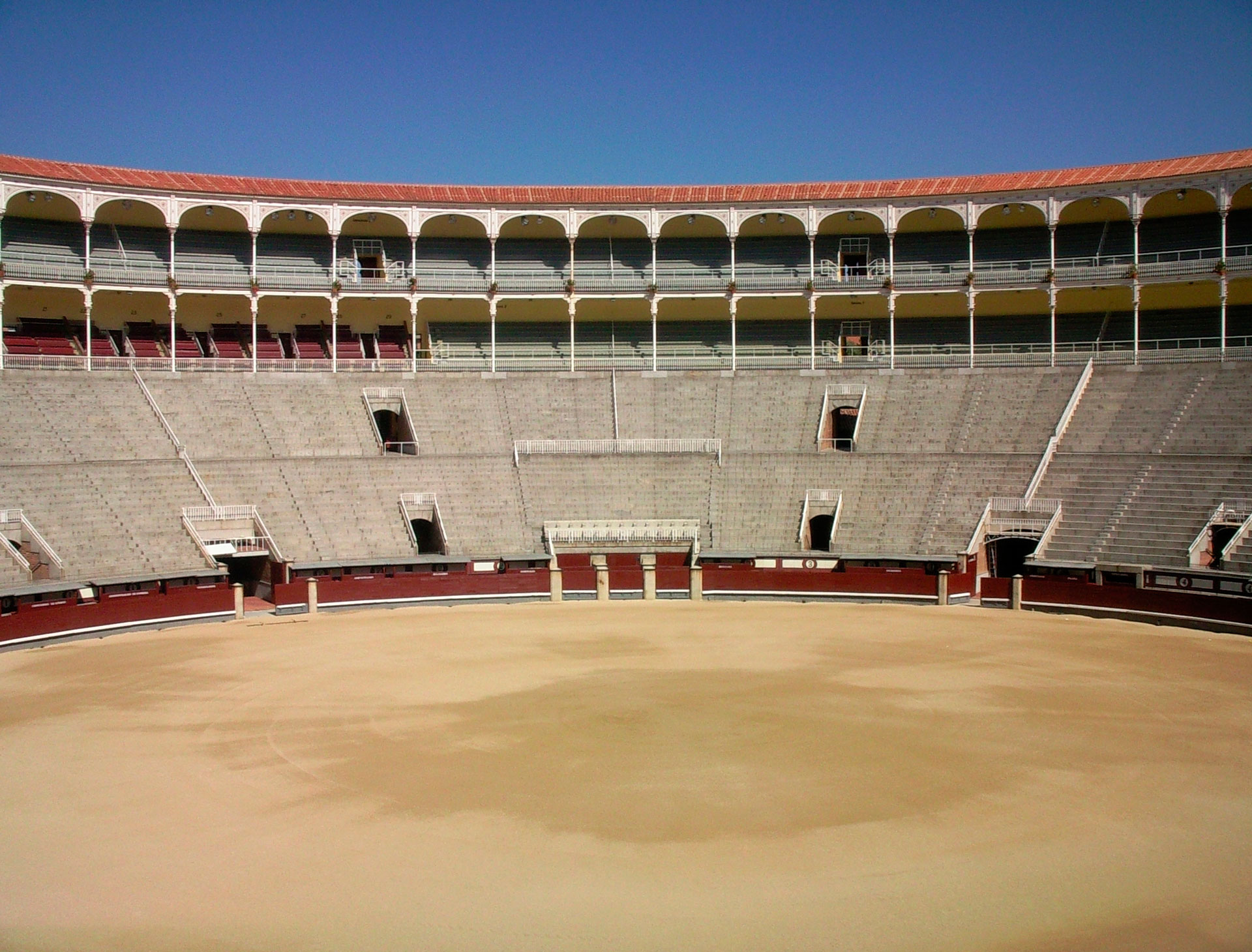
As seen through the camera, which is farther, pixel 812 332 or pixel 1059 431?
pixel 812 332

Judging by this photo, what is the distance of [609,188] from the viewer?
149 feet

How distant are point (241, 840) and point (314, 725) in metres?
4.83

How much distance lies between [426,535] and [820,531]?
524 inches

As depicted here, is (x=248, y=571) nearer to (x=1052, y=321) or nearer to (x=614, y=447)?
(x=614, y=447)

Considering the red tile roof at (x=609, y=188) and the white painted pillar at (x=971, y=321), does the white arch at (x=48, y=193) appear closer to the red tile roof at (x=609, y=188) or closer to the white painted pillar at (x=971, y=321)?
the red tile roof at (x=609, y=188)

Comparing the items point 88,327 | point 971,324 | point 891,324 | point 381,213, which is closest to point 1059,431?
point 971,324

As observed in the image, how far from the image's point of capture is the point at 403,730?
15234 millimetres

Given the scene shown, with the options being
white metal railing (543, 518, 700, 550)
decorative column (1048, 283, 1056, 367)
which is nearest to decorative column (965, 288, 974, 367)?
decorative column (1048, 283, 1056, 367)

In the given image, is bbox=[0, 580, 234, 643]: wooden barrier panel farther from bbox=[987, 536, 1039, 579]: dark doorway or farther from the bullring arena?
bbox=[987, 536, 1039, 579]: dark doorway

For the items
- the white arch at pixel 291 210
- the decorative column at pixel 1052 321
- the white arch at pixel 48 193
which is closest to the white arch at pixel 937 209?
the decorative column at pixel 1052 321

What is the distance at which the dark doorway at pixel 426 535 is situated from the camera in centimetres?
3338

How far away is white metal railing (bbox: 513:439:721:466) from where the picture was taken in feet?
122

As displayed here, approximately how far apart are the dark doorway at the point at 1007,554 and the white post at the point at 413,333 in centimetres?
2259

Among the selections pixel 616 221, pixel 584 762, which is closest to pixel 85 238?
pixel 616 221
